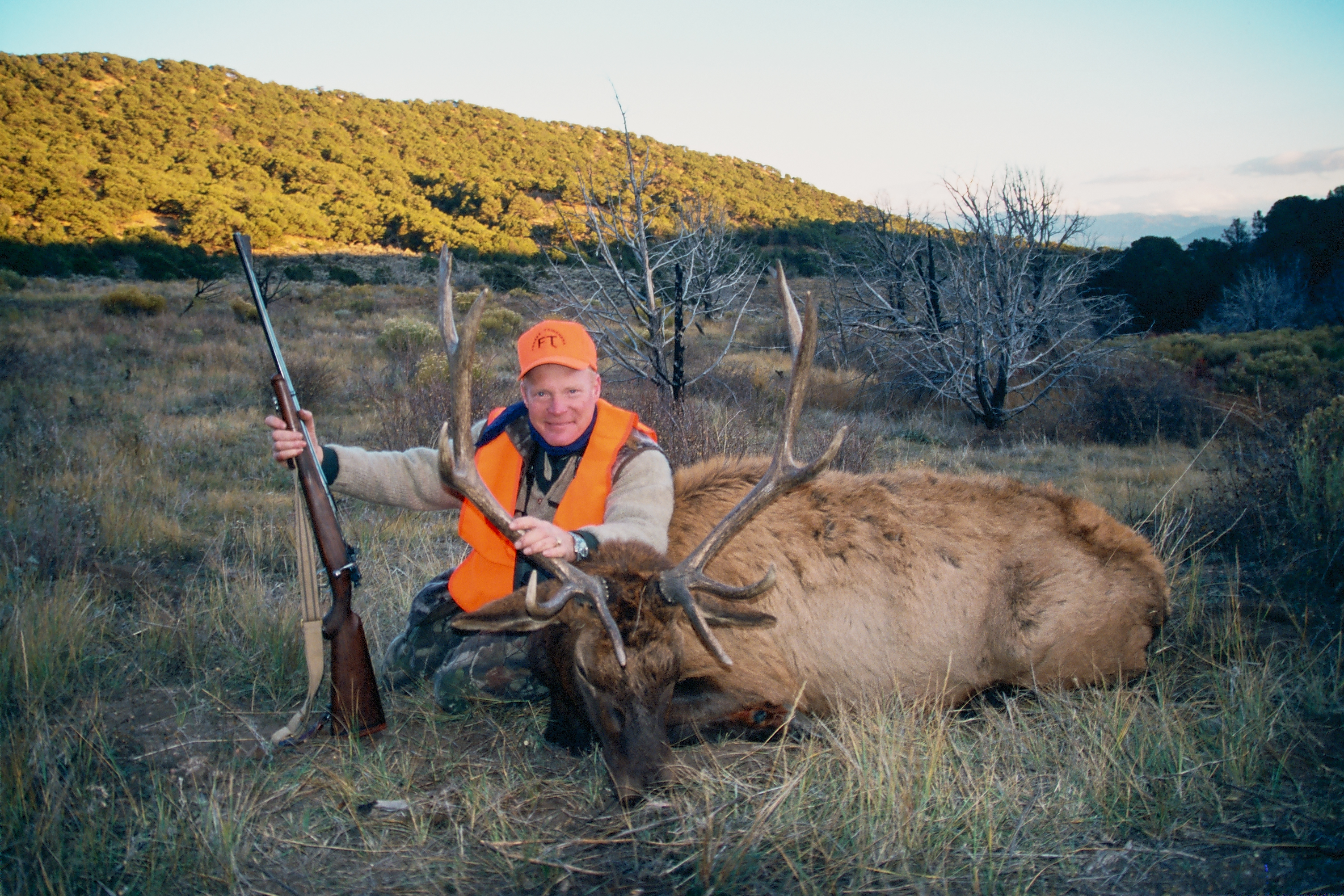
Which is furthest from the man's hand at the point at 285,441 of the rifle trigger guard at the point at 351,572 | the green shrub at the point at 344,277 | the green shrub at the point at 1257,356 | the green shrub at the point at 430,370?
the green shrub at the point at 344,277

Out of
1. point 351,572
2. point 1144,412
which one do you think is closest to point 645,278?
point 351,572

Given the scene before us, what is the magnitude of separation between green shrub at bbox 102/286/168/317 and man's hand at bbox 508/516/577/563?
803 inches

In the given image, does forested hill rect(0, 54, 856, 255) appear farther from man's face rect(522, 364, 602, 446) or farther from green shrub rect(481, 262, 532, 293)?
man's face rect(522, 364, 602, 446)

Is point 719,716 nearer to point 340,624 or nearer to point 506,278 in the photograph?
point 340,624

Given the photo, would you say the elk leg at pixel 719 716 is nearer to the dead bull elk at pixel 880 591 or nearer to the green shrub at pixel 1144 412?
the dead bull elk at pixel 880 591

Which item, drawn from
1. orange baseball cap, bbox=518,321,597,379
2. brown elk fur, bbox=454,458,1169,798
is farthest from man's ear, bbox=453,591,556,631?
orange baseball cap, bbox=518,321,597,379

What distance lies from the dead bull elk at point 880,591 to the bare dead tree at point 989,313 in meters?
8.02

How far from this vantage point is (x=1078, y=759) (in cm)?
295

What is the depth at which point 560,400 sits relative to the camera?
3297 mm

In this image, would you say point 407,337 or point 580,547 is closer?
point 580,547

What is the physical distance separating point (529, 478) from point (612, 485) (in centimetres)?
42

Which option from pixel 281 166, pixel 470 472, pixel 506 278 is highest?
pixel 281 166

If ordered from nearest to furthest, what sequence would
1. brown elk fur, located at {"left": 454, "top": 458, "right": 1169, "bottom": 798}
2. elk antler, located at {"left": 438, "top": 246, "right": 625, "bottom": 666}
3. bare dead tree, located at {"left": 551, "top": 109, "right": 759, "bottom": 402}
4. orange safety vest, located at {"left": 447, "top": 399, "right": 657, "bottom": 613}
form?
Answer: 1. elk antler, located at {"left": 438, "top": 246, "right": 625, "bottom": 666}
2. orange safety vest, located at {"left": 447, "top": 399, "right": 657, "bottom": 613}
3. brown elk fur, located at {"left": 454, "top": 458, "right": 1169, "bottom": 798}
4. bare dead tree, located at {"left": 551, "top": 109, "right": 759, "bottom": 402}

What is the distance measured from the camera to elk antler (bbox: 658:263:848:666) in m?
2.85
